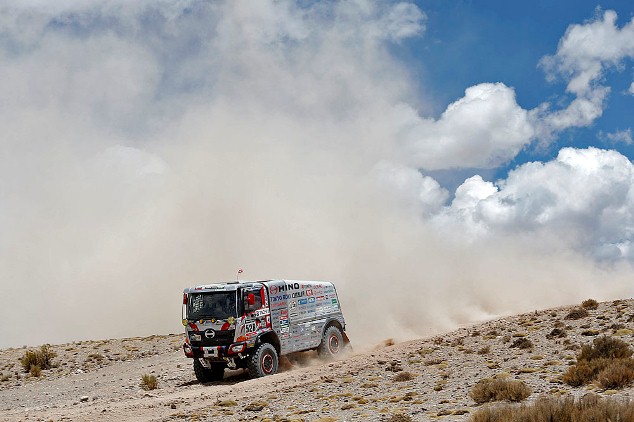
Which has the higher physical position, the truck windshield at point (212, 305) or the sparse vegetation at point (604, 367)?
the truck windshield at point (212, 305)

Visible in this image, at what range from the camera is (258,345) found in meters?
22.1

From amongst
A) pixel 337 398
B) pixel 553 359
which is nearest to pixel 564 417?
pixel 337 398

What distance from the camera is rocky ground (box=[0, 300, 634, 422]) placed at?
47.8 feet

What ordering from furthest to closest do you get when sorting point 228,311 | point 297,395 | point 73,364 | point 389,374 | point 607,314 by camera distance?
point 73,364
point 607,314
point 228,311
point 389,374
point 297,395

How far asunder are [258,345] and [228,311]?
5.81 feet

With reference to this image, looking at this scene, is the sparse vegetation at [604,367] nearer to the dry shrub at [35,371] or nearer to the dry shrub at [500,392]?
the dry shrub at [500,392]

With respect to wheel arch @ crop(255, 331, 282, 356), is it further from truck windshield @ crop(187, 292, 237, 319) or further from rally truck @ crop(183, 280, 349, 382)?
truck windshield @ crop(187, 292, 237, 319)

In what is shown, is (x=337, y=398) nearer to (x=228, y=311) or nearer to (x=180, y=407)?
(x=180, y=407)

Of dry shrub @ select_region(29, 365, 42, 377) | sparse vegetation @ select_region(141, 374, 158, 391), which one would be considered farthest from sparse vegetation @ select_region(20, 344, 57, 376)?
sparse vegetation @ select_region(141, 374, 158, 391)

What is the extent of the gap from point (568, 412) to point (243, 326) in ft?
45.3

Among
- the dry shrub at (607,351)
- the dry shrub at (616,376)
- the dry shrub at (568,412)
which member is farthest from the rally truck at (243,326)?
the dry shrub at (568,412)

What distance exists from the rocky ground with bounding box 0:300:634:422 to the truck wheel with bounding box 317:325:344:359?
0.52 meters

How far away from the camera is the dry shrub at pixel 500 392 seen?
41.4 ft

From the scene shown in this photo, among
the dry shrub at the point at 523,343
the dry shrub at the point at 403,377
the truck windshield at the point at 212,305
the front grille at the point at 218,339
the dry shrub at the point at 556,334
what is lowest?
the dry shrub at the point at 403,377
